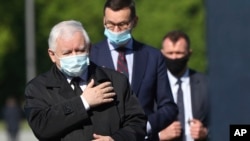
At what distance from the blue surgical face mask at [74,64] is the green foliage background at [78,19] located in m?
40.0

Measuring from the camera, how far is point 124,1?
7332 mm

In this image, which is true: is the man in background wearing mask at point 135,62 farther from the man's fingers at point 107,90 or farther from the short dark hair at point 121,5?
the man's fingers at point 107,90

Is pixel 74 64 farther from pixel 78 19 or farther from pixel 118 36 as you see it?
pixel 78 19

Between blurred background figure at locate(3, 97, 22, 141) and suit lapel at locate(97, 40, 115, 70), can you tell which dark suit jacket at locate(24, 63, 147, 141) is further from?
blurred background figure at locate(3, 97, 22, 141)

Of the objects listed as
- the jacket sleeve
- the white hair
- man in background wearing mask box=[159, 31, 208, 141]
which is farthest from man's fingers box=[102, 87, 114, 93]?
man in background wearing mask box=[159, 31, 208, 141]

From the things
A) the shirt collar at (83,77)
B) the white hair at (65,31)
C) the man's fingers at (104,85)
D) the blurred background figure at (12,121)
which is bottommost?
the blurred background figure at (12,121)

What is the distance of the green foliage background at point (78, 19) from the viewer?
48.1 meters

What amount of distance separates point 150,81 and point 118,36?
1.27 ft

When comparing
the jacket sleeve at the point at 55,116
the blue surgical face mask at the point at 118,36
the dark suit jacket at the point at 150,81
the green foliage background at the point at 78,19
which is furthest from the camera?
the green foliage background at the point at 78,19

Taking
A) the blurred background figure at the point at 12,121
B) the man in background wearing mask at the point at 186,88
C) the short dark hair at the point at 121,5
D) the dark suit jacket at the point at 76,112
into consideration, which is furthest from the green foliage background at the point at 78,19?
the dark suit jacket at the point at 76,112

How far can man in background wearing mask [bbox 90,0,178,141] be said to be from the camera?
7.25 m

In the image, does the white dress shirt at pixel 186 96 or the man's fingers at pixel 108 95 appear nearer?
the man's fingers at pixel 108 95

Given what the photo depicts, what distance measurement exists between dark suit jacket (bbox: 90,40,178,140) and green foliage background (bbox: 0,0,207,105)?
127ft

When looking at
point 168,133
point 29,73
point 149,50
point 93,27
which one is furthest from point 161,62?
point 93,27
